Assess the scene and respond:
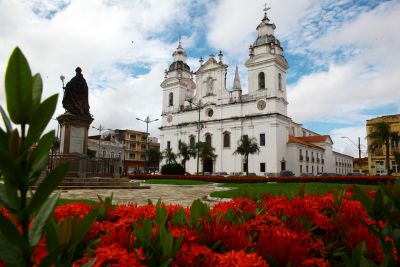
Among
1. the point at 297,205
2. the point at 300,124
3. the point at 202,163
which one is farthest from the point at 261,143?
the point at 297,205

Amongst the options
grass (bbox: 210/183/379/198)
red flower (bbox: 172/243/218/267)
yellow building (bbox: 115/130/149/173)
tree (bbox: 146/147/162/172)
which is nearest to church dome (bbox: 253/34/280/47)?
tree (bbox: 146/147/162/172)

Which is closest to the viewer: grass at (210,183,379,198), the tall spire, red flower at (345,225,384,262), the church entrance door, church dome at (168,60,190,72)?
red flower at (345,225,384,262)

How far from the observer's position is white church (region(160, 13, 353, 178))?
132 feet

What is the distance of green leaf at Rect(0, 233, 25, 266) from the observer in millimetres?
675

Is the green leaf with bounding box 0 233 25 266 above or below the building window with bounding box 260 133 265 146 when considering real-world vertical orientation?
below

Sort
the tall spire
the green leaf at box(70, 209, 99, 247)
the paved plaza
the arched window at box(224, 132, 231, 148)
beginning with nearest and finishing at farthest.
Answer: the green leaf at box(70, 209, 99, 247)
the paved plaza
the arched window at box(224, 132, 231, 148)
the tall spire

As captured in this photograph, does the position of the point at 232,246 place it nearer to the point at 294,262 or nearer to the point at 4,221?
the point at 294,262

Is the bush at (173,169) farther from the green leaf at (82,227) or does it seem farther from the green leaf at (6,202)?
the green leaf at (6,202)

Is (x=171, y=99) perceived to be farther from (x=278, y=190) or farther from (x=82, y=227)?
(x=82, y=227)

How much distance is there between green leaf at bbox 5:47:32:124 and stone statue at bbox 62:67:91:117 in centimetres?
1514

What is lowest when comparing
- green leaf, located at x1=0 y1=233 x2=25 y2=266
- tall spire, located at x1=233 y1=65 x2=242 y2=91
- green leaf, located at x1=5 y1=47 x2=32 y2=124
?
green leaf, located at x1=0 y1=233 x2=25 y2=266

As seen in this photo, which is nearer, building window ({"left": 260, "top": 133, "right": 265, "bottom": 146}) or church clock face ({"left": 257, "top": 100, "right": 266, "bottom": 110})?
building window ({"left": 260, "top": 133, "right": 265, "bottom": 146})

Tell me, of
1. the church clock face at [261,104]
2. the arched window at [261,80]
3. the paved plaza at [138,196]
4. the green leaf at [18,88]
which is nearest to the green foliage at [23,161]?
the green leaf at [18,88]

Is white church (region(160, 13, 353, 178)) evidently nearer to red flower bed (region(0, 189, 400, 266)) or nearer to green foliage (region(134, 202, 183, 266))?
red flower bed (region(0, 189, 400, 266))
